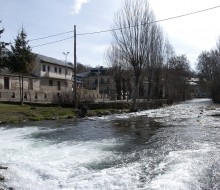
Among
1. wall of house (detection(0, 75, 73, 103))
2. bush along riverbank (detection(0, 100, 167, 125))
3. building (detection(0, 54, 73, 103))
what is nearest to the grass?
bush along riverbank (detection(0, 100, 167, 125))

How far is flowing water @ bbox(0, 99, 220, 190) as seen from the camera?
10.4 meters

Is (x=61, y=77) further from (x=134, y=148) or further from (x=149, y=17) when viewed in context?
(x=134, y=148)

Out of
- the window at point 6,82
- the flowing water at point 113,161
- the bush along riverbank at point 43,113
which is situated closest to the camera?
the flowing water at point 113,161

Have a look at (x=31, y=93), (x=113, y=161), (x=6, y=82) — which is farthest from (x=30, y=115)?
(x=6, y=82)

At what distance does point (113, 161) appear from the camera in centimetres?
1329

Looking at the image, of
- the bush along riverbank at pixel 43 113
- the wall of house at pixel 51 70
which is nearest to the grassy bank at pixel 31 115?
the bush along riverbank at pixel 43 113

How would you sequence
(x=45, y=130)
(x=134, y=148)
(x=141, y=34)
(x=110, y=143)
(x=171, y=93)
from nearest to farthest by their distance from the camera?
(x=134, y=148), (x=110, y=143), (x=45, y=130), (x=141, y=34), (x=171, y=93)

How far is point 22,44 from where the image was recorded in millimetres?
44500

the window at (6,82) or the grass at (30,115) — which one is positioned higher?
the window at (6,82)

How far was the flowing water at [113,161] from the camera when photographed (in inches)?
411

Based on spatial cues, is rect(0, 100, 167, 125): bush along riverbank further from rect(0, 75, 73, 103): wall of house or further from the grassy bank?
rect(0, 75, 73, 103): wall of house

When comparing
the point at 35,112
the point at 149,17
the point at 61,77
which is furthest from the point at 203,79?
the point at 35,112

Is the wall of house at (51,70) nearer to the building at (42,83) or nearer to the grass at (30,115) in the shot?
the building at (42,83)

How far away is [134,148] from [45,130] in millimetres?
9051
